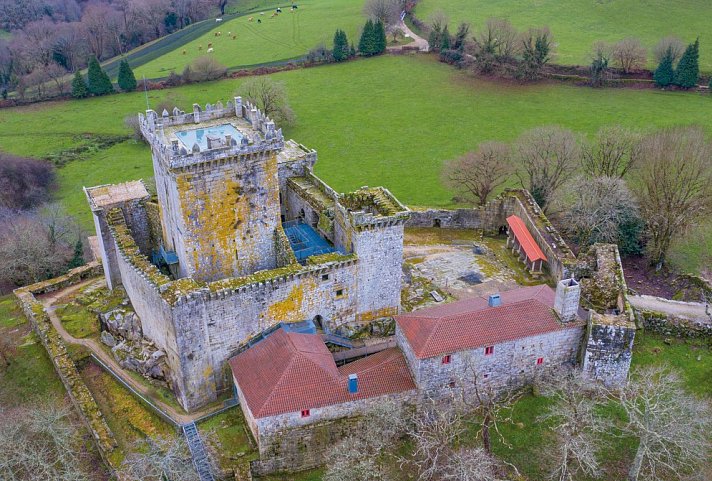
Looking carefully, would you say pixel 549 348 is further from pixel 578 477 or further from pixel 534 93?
pixel 534 93

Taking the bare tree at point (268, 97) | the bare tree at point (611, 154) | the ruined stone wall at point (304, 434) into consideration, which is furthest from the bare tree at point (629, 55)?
the ruined stone wall at point (304, 434)

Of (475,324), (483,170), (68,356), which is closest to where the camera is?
(475,324)

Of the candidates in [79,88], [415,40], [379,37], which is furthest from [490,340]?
[415,40]

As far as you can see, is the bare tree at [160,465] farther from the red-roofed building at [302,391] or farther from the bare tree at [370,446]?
the bare tree at [370,446]

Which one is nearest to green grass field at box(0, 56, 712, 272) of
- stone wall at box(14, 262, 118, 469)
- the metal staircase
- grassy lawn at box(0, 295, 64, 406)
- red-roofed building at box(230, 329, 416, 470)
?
stone wall at box(14, 262, 118, 469)

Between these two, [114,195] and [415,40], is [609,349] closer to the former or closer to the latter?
[114,195]

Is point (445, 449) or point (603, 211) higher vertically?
point (603, 211)
